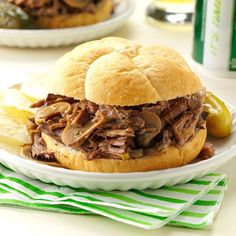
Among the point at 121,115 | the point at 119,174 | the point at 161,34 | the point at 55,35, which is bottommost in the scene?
the point at 161,34

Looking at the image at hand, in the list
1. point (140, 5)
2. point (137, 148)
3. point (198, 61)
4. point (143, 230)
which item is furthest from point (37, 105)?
point (140, 5)

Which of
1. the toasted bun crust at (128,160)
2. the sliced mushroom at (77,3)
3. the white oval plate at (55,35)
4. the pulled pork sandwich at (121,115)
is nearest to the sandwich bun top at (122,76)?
the pulled pork sandwich at (121,115)

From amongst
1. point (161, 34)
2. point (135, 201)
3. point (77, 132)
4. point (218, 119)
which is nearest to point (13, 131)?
point (77, 132)

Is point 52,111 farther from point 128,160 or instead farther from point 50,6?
point 50,6

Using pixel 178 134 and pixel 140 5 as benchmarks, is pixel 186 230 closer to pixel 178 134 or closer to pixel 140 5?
pixel 178 134

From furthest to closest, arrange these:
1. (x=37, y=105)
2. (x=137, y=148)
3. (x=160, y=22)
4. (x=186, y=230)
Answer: (x=160, y=22), (x=37, y=105), (x=137, y=148), (x=186, y=230)

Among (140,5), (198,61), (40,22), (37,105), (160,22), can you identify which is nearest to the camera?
(37,105)
